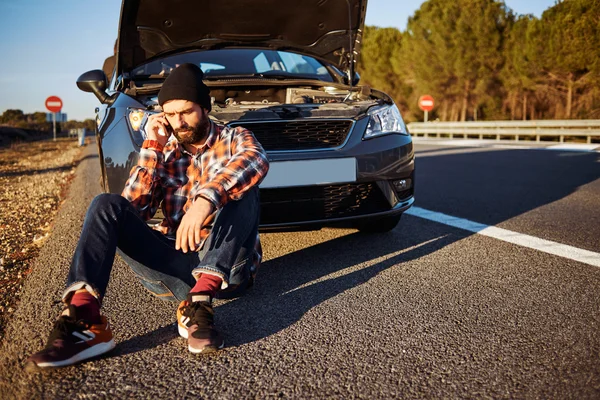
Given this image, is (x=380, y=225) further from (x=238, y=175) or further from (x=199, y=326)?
(x=199, y=326)

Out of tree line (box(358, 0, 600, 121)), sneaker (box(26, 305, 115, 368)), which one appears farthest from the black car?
tree line (box(358, 0, 600, 121))

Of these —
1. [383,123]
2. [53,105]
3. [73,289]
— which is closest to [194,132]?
[73,289]

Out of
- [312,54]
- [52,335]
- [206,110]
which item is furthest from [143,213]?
[312,54]

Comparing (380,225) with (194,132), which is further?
(380,225)

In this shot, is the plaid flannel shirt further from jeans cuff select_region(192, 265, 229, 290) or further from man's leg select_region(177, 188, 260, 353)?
jeans cuff select_region(192, 265, 229, 290)

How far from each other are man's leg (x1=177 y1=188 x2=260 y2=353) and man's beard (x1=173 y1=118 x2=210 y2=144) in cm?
34

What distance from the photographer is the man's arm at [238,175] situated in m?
2.14

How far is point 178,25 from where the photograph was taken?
4191 mm

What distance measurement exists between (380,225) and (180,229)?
2.13 m

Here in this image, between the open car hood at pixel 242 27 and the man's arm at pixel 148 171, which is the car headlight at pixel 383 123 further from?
the man's arm at pixel 148 171

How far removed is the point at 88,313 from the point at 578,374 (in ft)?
5.68

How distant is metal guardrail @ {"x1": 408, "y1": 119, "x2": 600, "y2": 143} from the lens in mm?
15941

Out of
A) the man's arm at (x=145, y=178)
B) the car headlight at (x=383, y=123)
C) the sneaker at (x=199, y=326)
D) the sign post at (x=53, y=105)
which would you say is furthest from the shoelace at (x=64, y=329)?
the sign post at (x=53, y=105)

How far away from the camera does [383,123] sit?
11.4 feet
